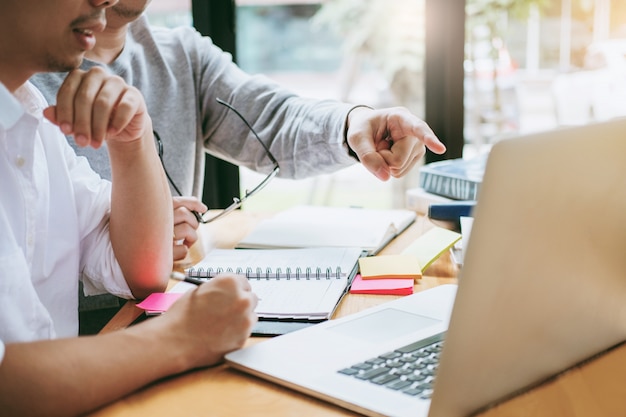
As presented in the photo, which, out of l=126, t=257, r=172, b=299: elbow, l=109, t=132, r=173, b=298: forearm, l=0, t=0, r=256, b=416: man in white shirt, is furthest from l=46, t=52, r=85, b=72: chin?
l=126, t=257, r=172, b=299: elbow

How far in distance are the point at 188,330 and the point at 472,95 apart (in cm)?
171

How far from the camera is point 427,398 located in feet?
2.20

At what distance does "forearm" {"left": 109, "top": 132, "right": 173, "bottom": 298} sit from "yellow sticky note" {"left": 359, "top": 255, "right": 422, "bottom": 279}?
A: 318mm

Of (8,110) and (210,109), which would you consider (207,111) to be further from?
(8,110)

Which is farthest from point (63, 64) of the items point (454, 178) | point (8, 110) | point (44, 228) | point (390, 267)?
point (454, 178)

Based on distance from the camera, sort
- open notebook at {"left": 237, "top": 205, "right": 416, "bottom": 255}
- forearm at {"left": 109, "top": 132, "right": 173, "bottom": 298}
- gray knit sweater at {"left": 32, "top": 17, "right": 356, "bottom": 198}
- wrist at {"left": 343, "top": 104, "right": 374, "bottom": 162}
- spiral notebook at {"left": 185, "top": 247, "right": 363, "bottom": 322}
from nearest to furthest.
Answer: spiral notebook at {"left": 185, "top": 247, "right": 363, "bottom": 322} < forearm at {"left": 109, "top": 132, "right": 173, "bottom": 298} < open notebook at {"left": 237, "top": 205, "right": 416, "bottom": 255} < wrist at {"left": 343, "top": 104, "right": 374, "bottom": 162} < gray knit sweater at {"left": 32, "top": 17, "right": 356, "bottom": 198}

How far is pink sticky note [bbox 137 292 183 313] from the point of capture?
39.0 inches

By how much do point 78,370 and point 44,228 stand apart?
0.37 m

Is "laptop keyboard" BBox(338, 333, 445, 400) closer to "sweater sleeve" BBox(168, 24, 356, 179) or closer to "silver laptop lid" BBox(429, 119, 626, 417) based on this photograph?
"silver laptop lid" BBox(429, 119, 626, 417)

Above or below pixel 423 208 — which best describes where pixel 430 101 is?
above

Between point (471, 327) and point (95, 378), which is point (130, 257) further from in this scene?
point (471, 327)

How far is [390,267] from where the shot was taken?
1.12m

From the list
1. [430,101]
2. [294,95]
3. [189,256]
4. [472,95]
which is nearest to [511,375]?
[189,256]

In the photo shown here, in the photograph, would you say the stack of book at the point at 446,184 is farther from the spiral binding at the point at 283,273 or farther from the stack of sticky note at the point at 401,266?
the spiral binding at the point at 283,273
